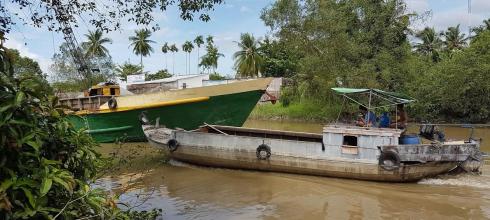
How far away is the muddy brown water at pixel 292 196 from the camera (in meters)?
8.75

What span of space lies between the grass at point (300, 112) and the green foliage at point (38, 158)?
2500 cm

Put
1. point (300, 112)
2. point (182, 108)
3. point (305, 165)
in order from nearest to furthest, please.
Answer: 1. point (305, 165)
2. point (182, 108)
3. point (300, 112)

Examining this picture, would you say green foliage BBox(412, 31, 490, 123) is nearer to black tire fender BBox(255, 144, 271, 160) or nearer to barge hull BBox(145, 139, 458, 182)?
barge hull BBox(145, 139, 458, 182)

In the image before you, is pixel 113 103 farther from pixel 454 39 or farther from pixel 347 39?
pixel 454 39

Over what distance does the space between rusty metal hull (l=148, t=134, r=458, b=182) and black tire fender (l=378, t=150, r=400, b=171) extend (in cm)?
12

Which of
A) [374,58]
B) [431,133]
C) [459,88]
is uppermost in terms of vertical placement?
[374,58]

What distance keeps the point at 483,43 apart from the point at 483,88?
271 cm

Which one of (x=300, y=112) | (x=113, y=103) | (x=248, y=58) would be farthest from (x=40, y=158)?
(x=248, y=58)

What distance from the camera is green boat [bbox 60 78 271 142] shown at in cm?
1623

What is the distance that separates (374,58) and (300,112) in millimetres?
6759

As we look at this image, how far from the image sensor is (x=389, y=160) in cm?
1069

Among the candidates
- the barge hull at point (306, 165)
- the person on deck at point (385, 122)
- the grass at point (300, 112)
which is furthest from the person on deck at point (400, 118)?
the grass at point (300, 112)

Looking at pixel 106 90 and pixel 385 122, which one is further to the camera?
pixel 106 90

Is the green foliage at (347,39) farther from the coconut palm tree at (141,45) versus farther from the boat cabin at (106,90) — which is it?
the coconut palm tree at (141,45)
